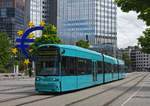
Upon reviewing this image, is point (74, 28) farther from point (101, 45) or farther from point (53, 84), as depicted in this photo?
point (53, 84)

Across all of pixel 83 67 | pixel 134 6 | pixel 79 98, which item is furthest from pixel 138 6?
pixel 79 98

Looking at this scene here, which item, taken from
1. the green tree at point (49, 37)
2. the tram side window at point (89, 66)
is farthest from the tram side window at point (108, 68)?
the green tree at point (49, 37)

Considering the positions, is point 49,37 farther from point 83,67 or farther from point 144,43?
point 83,67

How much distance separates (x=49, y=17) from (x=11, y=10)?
21.2m

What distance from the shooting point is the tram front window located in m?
16.0

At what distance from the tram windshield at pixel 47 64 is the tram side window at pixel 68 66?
505mm

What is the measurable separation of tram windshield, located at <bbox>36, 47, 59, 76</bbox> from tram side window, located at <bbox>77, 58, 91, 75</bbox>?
10.2 ft

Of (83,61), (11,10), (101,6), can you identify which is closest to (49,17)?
(11,10)

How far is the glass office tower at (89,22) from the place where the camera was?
12225 cm

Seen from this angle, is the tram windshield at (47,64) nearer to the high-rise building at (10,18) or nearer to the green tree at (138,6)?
the green tree at (138,6)

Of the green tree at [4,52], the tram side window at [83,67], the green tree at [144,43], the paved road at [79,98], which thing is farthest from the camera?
the green tree at [4,52]

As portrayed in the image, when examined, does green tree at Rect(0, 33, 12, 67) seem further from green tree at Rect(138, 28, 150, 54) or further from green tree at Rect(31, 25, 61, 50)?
green tree at Rect(138, 28, 150, 54)

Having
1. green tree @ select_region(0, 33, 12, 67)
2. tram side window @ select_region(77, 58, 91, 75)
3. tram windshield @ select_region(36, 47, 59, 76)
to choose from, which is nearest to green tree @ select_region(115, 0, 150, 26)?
tram side window @ select_region(77, 58, 91, 75)

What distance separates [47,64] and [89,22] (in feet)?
352
